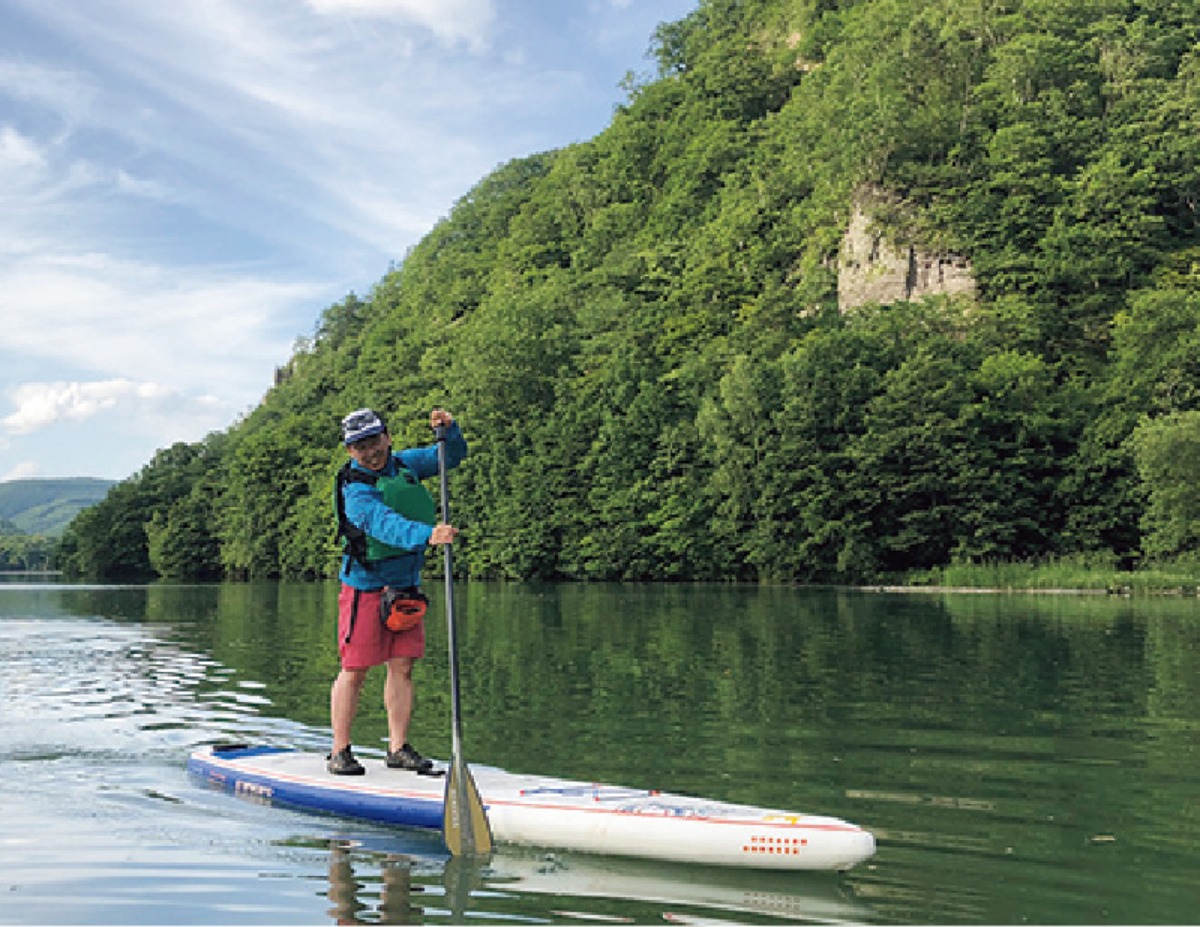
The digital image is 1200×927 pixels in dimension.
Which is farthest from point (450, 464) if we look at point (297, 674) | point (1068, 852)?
point (297, 674)

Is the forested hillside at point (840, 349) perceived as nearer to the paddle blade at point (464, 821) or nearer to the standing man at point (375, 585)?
the standing man at point (375, 585)

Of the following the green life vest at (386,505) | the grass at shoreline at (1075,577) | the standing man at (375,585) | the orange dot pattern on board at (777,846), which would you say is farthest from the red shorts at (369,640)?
the grass at shoreline at (1075,577)

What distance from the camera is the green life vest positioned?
29.6 ft

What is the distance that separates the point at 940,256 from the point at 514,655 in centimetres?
5509

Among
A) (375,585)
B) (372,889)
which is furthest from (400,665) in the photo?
(372,889)

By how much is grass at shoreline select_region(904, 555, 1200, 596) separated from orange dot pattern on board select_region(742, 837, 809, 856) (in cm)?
3829

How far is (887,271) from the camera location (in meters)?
70.9

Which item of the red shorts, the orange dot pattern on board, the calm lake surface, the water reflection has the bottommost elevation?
the water reflection

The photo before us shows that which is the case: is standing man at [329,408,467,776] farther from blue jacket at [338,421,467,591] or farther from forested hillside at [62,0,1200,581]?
forested hillside at [62,0,1200,581]

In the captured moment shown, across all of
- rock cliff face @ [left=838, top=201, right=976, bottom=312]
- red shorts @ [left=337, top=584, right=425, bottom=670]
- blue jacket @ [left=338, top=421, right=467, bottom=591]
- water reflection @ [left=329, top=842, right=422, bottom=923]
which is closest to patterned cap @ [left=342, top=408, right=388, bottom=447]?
blue jacket @ [left=338, top=421, right=467, bottom=591]

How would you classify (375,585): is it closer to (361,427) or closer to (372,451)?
(372,451)

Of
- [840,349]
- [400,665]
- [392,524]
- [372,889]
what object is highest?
[840,349]

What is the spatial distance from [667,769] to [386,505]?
133 inches

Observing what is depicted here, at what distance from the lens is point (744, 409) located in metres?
63.1
